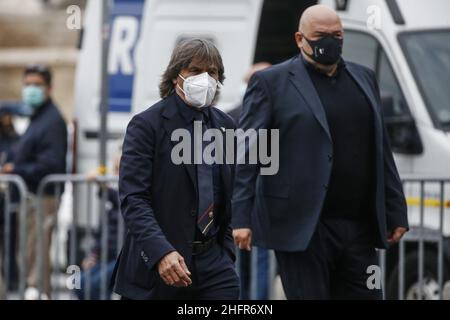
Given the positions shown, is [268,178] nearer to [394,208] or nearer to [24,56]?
[394,208]

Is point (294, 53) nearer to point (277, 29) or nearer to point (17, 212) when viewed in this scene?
point (277, 29)

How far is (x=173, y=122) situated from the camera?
20.5ft

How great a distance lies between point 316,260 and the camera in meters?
6.80

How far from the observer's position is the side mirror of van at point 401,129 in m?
9.91

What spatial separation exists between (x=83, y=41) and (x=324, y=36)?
20.9 feet

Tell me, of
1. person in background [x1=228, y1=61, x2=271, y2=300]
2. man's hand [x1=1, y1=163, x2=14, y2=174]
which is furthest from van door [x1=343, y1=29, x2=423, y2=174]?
man's hand [x1=1, y1=163, x2=14, y2=174]

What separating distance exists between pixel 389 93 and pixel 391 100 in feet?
0.54

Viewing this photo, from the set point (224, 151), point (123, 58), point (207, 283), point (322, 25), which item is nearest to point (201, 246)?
point (207, 283)

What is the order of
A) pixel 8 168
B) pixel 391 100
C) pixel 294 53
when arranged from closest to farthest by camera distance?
pixel 391 100 → pixel 8 168 → pixel 294 53

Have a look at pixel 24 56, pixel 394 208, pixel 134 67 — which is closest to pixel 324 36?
pixel 394 208

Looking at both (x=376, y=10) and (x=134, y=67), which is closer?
(x=376, y=10)

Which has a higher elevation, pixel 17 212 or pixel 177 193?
pixel 177 193

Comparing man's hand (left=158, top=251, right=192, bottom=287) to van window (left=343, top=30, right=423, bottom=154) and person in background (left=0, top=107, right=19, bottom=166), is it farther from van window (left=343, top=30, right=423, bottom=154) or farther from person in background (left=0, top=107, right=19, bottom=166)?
person in background (left=0, top=107, right=19, bottom=166)
